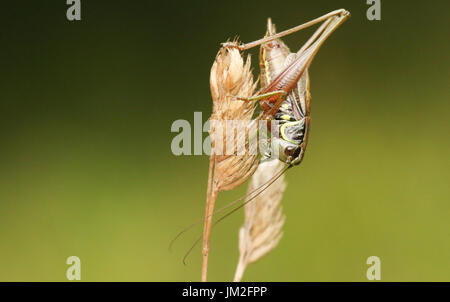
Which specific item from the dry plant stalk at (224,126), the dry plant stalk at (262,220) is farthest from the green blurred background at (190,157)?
the dry plant stalk at (224,126)

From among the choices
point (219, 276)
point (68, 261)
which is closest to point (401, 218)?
point (219, 276)

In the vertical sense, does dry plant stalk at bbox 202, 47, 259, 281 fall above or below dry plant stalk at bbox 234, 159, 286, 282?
above

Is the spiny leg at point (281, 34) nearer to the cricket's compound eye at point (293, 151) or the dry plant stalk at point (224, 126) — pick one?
the dry plant stalk at point (224, 126)

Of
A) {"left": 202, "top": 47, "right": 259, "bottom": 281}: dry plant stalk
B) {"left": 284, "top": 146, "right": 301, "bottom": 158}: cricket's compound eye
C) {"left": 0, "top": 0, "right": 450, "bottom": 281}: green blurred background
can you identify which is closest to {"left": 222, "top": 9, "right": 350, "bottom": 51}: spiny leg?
{"left": 202, "top": 47, "right": 259, "bottom": 281}: dry plant stalk

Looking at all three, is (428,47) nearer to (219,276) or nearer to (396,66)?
(396,66)

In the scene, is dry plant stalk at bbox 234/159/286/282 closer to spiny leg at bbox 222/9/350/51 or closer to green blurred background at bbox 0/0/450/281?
spiny leg at bbox 222/9/350/51

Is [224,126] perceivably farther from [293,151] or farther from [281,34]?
[281,34]
